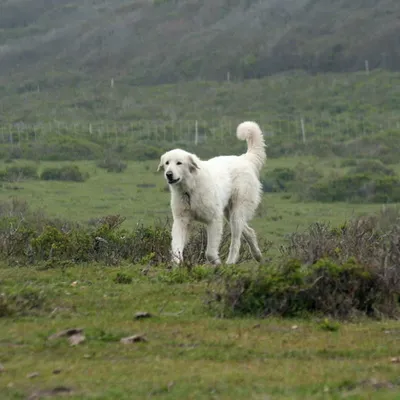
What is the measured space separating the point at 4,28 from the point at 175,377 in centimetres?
11556

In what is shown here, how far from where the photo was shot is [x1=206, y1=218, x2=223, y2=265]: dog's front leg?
37.1 ft

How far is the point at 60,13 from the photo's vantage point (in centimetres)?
11894

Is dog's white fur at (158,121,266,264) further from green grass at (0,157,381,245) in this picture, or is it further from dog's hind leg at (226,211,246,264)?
Result: green grass at (0,157,381,245)

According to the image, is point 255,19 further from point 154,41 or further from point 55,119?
point 55,119

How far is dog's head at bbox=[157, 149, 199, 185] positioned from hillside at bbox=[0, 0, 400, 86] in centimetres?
7682

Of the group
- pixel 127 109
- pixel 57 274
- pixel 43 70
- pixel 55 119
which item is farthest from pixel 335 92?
pixel 57 274

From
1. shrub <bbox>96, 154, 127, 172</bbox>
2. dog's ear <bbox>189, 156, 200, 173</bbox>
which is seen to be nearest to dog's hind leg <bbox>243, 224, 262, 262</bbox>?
dog's ear <bbox>189, 156, 200, 173</bbox>

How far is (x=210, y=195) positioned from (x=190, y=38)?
93082 millimetres

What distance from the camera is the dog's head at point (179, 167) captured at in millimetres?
11039

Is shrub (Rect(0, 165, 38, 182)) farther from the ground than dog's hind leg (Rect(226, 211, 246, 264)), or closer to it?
closer to it

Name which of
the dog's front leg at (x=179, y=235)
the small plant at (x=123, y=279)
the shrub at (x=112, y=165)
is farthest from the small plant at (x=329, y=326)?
the shrub at (x=112, y=165)

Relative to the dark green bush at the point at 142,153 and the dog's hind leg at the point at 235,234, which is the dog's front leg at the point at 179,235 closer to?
the dog's hind leg at the point at 235,234

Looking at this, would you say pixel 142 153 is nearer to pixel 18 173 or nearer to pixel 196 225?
pixel 18 173

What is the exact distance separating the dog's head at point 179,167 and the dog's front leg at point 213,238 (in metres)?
0.61
